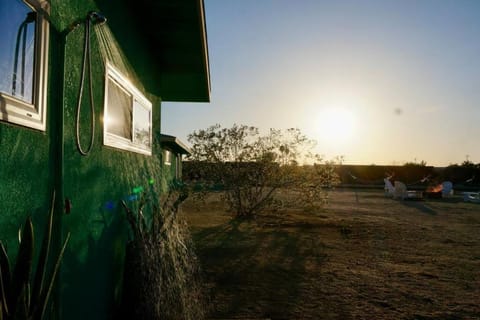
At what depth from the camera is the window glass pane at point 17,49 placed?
1.80m

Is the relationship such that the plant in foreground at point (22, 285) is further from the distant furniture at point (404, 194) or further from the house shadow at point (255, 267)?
the distant furniture at point (404, 194)

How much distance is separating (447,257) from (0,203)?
7796 mm

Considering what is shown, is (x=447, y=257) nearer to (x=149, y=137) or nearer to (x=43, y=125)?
(x=149, y=137)

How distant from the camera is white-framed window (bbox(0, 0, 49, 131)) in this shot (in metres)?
1.79

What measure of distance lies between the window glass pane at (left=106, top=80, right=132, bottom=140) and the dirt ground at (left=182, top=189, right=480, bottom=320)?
2333 mm

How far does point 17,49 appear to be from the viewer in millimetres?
1895

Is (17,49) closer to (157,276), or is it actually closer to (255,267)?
(157,276)

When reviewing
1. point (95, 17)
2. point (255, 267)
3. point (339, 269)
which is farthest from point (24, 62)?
point (339, 269)

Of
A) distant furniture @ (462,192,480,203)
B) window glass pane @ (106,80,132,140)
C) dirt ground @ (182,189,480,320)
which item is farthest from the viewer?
distant furniture @ (462,192,480,203)

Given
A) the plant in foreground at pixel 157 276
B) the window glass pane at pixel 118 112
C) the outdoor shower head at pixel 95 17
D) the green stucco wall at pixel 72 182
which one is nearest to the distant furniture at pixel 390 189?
the plant in foreground at pixel 157 276

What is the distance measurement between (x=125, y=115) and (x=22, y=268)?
2633 millimetres

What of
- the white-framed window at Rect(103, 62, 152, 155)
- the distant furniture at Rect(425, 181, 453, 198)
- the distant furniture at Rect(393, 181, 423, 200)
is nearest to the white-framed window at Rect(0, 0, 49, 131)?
the white-framed window at Rect(103, 62, 152, 155)

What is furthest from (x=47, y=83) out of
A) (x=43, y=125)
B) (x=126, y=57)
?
(x=126, y=57)

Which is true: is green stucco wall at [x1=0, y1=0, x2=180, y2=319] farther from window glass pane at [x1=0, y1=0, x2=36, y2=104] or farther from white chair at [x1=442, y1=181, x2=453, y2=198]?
white chair at [x1=442, y1=181, x2=453, y2=198]
